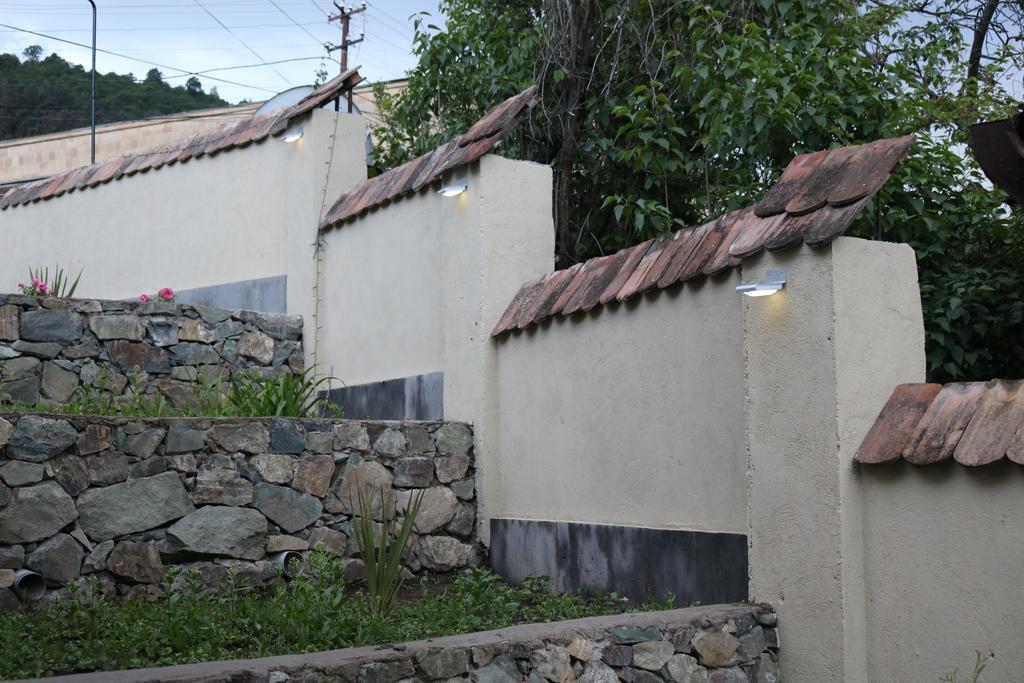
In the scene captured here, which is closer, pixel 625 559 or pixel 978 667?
pixel 978 667

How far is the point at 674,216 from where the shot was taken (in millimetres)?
8461

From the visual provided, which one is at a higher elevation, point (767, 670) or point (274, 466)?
point (274, 466)

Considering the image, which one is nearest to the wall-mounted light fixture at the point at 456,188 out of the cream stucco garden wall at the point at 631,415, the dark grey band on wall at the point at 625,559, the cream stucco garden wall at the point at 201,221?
the cream stucco garden wall at the point at 631,415

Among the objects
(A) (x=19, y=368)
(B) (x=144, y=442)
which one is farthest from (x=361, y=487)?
(A) (x=19, y=368)

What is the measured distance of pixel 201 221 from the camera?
9.17 meters

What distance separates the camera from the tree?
6387mm

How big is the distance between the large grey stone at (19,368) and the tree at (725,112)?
3.93 m

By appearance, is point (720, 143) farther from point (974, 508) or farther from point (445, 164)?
point (974, 508)

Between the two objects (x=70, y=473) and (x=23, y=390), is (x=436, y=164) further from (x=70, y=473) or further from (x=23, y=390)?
(x=23, y=390)

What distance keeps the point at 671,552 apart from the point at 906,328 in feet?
4.86

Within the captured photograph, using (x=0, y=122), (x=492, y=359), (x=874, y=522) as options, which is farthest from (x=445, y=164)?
(x=0, y=122)

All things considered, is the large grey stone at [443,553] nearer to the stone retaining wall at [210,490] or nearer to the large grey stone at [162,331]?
the stone retaining wall at [210,490]

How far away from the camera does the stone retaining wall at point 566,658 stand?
10.7ft

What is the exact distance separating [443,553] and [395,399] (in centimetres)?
129
